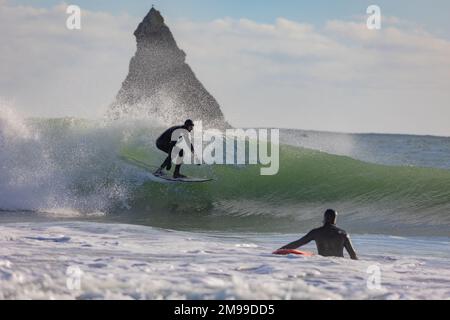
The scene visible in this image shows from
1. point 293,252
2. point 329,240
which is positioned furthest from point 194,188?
point 293,252

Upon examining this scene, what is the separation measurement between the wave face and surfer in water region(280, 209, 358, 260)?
5830 millimetres

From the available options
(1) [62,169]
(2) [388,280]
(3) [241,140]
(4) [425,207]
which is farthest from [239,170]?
(2) [388,280]

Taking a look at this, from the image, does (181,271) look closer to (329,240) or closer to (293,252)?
(293,252)

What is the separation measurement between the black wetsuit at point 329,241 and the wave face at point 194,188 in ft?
19.1

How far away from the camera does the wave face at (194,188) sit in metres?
16.3

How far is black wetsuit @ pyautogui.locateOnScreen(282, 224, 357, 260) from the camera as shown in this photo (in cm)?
863

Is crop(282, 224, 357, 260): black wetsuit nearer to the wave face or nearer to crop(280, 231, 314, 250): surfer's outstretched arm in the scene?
crop(280, 231, 314, 250): surfer's outstretched arm

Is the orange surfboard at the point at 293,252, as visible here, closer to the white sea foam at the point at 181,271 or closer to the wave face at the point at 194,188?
the white sea foam at the point at 181,271

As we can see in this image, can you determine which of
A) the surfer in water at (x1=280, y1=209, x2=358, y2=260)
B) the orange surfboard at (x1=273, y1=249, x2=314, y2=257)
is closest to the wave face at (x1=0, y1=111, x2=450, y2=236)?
the surfer in water at (x1=280, y1=209, x2=358, y2=260)

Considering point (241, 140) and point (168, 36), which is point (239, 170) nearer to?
point (241, 140)

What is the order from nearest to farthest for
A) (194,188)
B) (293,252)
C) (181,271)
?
(181,271)
(293,252)
(194,188)

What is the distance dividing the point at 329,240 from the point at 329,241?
11 mm

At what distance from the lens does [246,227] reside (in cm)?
1503

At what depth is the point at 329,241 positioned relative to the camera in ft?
28.6
